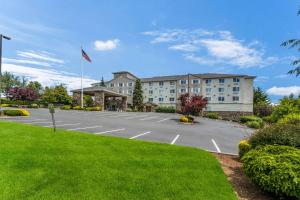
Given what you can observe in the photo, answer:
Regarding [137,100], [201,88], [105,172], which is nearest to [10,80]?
[137,100]

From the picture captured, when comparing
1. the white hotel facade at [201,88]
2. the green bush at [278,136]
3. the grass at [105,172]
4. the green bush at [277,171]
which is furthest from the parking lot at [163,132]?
the white hotel facade at [201,88]

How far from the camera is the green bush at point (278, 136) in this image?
6.73 meters

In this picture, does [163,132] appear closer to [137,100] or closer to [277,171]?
[277,171]

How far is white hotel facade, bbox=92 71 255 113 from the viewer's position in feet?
183

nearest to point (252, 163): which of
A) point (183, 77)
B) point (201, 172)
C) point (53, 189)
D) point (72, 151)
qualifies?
point (201, 172)

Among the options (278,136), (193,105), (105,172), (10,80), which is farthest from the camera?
(10,80)

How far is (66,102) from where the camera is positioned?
58781 millimetres

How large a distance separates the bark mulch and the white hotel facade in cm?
4967

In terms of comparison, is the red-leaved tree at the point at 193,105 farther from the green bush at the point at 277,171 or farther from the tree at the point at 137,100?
the tree at the point at 137,100

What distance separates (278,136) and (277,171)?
2536 millimetres

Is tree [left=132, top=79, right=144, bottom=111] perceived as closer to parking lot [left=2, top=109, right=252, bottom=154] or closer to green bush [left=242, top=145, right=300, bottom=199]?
parking lot [left=2, top=109, right=252, bottom=154]

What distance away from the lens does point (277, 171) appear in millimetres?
4785

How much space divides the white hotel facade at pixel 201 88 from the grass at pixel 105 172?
50.2m

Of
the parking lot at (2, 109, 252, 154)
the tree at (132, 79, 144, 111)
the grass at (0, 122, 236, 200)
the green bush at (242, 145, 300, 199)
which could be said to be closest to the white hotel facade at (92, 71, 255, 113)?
the tree at (132, 79, 144, 111)
